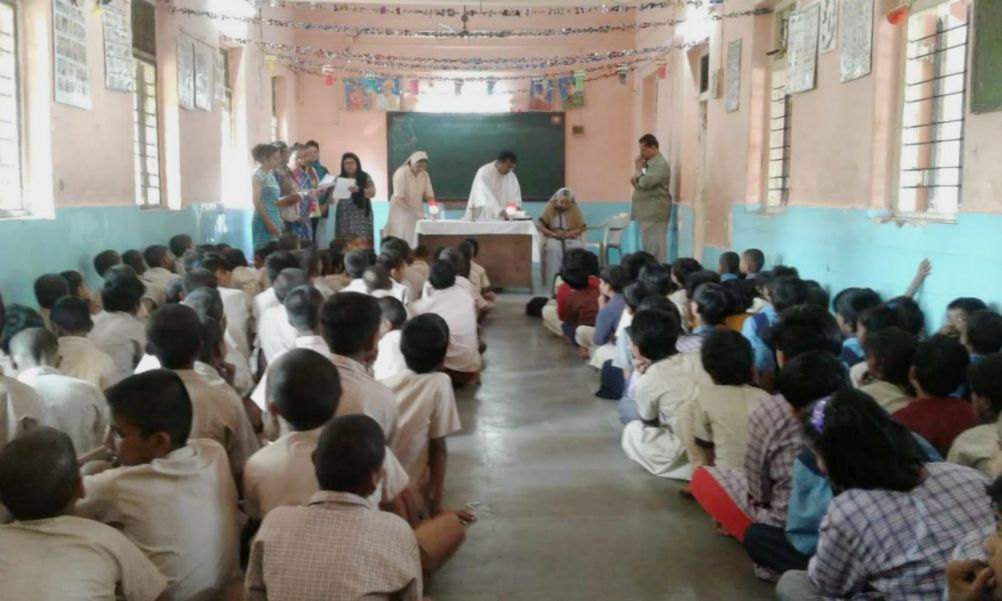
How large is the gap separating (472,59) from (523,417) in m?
8.92

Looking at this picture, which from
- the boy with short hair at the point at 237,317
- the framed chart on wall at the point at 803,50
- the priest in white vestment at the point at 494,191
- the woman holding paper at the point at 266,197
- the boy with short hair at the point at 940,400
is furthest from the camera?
the priest in white vestment at the point at 494,191

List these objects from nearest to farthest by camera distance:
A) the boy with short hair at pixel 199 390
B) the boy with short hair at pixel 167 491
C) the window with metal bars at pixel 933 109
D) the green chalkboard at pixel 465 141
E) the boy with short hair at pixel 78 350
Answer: the boy with short hair at pixel 167 491 → the boy with short hair at pixel 199 390 → the boy with short hair at pixel 78 350 → the window with metal bars at pixel 933 109 → the green chalkboard at pixel 465 141

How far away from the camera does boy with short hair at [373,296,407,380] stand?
173 inches

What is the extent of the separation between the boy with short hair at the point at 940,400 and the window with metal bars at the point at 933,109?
2395 millimetres

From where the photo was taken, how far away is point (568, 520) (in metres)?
3.72

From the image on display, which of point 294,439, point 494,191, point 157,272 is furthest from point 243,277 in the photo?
point 494,191

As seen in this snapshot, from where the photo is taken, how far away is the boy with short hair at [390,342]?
14.4 feet

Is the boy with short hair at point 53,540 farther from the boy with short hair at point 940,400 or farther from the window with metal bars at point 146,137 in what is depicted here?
the window with metal bars at point 146,137

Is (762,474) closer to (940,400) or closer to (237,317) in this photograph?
(940,400)

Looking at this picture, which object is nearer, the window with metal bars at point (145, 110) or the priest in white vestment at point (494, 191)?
the window with metal bars at point (145, 110)

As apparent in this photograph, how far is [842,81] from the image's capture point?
6.52 m

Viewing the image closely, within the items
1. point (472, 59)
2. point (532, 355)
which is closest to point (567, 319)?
point (532, 355)

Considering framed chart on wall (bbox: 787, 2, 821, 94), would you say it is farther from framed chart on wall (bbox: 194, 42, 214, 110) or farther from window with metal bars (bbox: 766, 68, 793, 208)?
framed chart on wall (bbox: 194, 42, 214, 110)

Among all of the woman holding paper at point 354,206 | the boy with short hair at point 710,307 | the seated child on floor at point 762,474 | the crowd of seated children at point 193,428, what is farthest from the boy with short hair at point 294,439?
the woman holding paper at point 354,206
